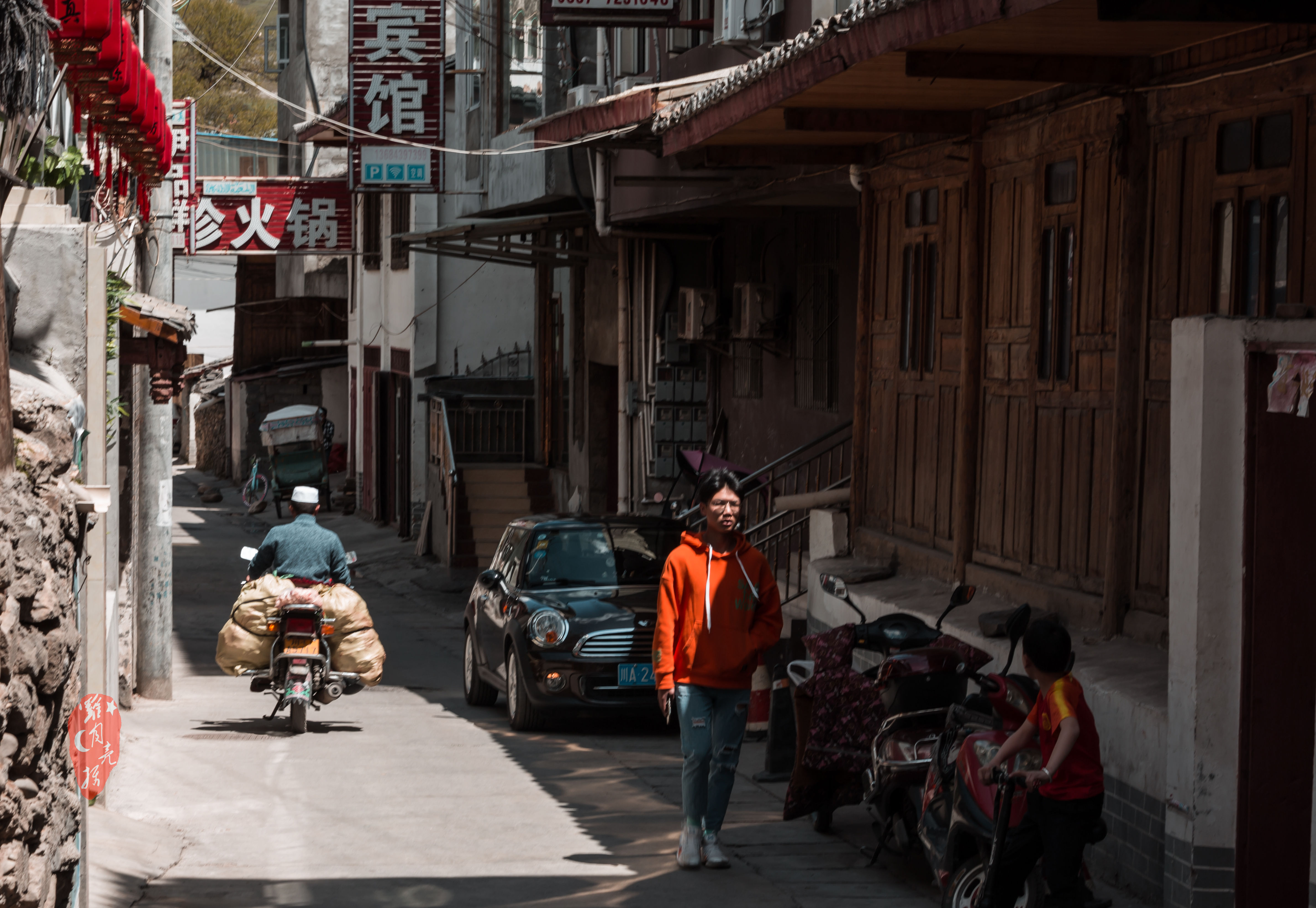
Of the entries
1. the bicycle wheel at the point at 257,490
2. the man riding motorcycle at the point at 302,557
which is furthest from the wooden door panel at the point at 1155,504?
the bicycle wheel at the point at 257,490

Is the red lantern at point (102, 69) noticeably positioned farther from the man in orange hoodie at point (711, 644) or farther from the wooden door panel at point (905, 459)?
the wooden door panel at point (905, 459)

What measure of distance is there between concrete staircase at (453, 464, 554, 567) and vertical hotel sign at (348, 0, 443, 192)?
648 centimetres

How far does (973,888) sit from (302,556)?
7851 millimetres

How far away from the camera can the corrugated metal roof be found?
816cm

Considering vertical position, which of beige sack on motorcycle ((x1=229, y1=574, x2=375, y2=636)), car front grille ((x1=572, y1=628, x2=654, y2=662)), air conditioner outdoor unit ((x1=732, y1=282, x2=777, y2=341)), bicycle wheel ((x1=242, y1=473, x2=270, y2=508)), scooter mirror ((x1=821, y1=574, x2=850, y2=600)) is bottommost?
bicycle wheel ((x1=242, y1=473, x2=270, y2=508))

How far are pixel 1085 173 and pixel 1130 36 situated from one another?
141 centimetres

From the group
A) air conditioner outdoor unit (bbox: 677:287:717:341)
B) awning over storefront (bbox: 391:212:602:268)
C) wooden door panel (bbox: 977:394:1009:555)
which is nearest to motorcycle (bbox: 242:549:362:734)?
wooden door panel (bbox: 977:394:1009:555)

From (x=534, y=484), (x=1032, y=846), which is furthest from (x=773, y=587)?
(x=534, y=484)

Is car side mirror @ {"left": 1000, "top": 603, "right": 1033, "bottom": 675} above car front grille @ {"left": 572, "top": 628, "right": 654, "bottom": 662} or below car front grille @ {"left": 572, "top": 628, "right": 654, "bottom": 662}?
above

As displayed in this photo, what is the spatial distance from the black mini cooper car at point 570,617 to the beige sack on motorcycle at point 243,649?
73.6 inches

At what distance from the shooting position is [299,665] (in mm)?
13250

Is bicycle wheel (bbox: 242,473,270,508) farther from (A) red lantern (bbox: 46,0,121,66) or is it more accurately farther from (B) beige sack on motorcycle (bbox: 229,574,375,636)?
(A) red lantern (bbox: 46,0,121,66)

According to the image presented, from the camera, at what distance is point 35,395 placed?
607cm

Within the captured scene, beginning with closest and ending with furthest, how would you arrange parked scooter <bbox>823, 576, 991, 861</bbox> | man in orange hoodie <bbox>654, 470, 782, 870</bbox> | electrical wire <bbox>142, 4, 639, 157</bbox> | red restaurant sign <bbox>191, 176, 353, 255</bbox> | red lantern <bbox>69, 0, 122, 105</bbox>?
red lantern <bbox>69, 0, 122, 105</bbox>
parked scooter <bbox>823, 576, 991, 861</bbox>
man in orange hoodie <bbox>654, 470, 782, 870</bbox>
electrical wire <bbox>142, 4, 639, 157</bbox>
red restaurant sign <bbox>191, 176, 353, 255</bbox>
